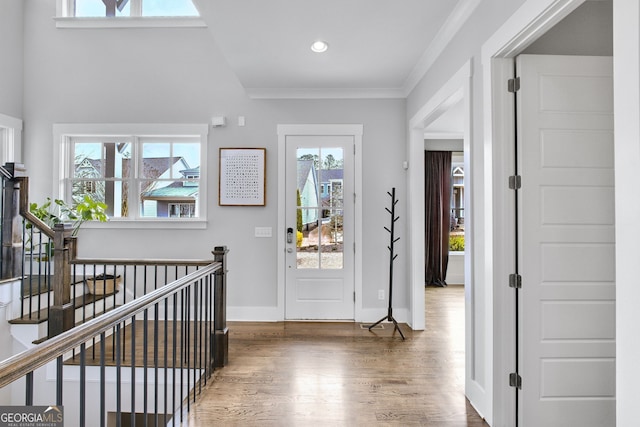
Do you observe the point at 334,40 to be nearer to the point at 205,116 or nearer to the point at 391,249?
the point at 205,116

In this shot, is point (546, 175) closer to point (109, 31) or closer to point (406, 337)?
point (406, 337)

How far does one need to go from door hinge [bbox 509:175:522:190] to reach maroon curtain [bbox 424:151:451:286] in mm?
4331

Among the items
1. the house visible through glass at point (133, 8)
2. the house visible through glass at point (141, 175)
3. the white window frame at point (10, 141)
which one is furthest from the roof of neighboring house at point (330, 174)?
the white window frame at point (10, 141)

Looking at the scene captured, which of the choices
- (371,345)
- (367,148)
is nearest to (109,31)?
(367,148)

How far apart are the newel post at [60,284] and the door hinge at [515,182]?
345 cm

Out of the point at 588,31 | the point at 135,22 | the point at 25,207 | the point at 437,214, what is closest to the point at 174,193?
the point at 25,207

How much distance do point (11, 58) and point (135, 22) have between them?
1.46 metres

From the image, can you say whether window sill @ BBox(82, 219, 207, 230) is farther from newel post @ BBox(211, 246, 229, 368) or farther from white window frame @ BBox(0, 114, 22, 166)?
newel post @ BBox(211, 246, 229, 368)

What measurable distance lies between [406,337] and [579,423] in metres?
1.69

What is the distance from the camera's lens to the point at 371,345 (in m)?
3.32

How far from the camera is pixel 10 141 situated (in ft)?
13.2

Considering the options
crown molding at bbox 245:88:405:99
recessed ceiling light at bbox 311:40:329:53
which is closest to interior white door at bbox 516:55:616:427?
recessed ceiling light at bbox 311:40:329:53

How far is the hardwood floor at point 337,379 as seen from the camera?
2158mm

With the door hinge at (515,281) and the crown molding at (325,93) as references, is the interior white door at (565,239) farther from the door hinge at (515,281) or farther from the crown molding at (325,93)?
the crown molding at (325,93)
